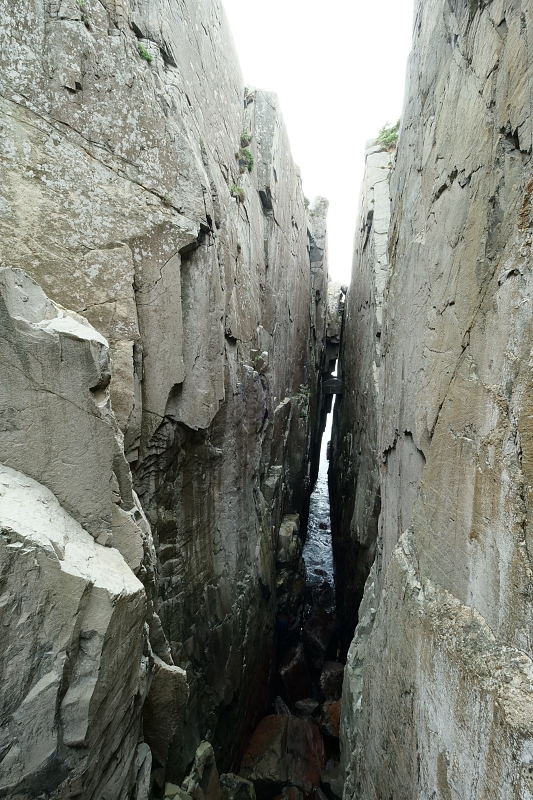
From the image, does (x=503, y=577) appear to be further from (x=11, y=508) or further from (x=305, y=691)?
(x=305, y=691)

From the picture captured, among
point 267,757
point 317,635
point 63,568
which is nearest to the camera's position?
point 63,568

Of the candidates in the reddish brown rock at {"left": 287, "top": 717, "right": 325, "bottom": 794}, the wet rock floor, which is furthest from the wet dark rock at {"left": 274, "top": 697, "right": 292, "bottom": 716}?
the reddish brown rock at {"left": 287, "top": 717, "right": 325, "bottom": 794}

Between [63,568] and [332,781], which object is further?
[332,781]

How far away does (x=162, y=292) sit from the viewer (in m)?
4.34

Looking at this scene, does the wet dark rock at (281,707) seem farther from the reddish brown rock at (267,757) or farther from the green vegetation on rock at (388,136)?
the green vegetation on rock at (388,136)

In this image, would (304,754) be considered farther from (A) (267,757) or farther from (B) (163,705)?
(B) (163,705)

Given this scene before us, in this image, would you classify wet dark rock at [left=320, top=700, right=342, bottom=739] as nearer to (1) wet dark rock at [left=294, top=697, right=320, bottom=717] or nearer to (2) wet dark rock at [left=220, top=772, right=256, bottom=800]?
(1) wet dark rock at [left=294, top=697, right=320, bottom=717]

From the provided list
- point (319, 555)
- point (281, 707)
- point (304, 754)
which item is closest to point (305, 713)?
point (281, 707)

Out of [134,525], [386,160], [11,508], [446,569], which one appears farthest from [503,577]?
[386,160]

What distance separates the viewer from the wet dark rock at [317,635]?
9.30m

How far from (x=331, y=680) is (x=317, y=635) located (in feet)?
3.65

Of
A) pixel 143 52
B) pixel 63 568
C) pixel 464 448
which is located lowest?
pixel 63 568

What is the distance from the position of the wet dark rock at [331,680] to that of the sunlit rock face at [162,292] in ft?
6.29

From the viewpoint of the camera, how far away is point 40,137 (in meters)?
3.59
